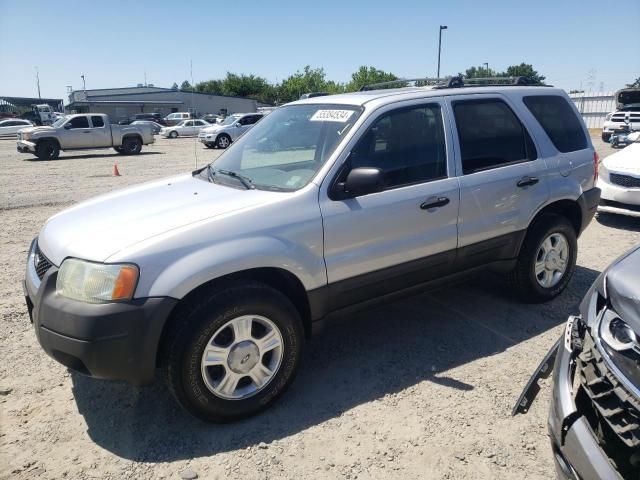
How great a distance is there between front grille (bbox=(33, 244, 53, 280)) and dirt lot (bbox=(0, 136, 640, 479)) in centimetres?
86

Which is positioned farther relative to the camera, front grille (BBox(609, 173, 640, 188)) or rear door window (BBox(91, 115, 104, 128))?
rear door window (BBox(91, 115, 104, 128))

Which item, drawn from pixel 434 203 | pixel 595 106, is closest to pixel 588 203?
pixel 434 203

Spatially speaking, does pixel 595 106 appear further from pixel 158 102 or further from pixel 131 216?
pixel 158 102

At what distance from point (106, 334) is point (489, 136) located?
3.12 metres

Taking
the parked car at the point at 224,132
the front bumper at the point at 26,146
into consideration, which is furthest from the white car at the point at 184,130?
the front bumper at the point at 26,146

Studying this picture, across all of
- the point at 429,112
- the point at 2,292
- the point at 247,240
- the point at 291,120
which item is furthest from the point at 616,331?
the point at 2,292

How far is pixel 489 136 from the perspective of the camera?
12.8 feet

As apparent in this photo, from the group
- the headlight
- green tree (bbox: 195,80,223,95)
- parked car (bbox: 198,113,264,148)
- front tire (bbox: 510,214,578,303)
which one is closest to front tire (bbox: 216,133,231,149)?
parked car (bbox: 198,113,264,148)

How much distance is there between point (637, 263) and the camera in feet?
7.12

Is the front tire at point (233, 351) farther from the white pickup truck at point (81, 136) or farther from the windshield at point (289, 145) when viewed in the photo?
the white pickup truck at point (81, 136)

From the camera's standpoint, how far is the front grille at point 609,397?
66.8 inches

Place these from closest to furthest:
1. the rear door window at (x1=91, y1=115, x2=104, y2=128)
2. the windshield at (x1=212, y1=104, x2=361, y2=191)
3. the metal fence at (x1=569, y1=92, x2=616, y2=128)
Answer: the windshield at (x1=212, y1=104, x2=361, y2=191), the rear door window at (x1=91, y1=115, x2=104, y2=128), the metal fence at (x1=569, y1=92, x2=616, y2=128)

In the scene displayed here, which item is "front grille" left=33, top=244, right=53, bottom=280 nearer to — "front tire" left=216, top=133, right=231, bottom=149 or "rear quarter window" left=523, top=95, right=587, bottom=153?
"rear quarter window" left=523, top=95, right=587, bottom=153

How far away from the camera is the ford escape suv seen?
2.56 m
